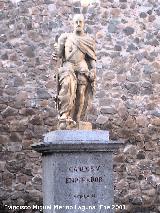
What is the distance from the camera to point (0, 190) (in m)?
11.1

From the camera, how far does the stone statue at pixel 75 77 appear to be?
25.2ft

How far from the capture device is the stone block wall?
11.4 meters

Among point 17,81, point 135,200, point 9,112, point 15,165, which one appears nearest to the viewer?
point 15,165

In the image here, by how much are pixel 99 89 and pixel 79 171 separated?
16.1 ft

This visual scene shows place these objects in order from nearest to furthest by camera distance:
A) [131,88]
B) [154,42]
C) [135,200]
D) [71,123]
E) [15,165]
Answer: [71,123], [15,165], [135,200], [131,88], [154,42]

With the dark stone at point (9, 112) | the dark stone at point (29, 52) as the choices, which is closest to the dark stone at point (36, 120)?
the dark stone at point (9, 112)

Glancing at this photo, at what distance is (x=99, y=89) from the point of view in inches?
474

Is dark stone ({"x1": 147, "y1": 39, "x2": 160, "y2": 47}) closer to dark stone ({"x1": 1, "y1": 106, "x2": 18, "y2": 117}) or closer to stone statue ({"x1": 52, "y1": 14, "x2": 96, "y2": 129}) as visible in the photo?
dark stone ({"x1": 1, "y1": 106, "x2": 18, "y2": 117})

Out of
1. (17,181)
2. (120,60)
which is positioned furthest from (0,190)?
(120,60)

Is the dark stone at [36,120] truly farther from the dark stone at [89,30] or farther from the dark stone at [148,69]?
the dark stone at [148,69]

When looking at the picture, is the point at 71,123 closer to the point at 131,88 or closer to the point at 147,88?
the point at 131,88

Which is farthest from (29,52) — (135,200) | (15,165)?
(135,200)

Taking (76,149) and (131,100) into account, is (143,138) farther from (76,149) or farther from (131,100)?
(76,149)

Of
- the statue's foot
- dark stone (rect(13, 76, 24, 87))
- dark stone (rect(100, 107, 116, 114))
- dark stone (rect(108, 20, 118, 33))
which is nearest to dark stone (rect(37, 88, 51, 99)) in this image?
dark stone (rect(13, 76, 24, 87))
